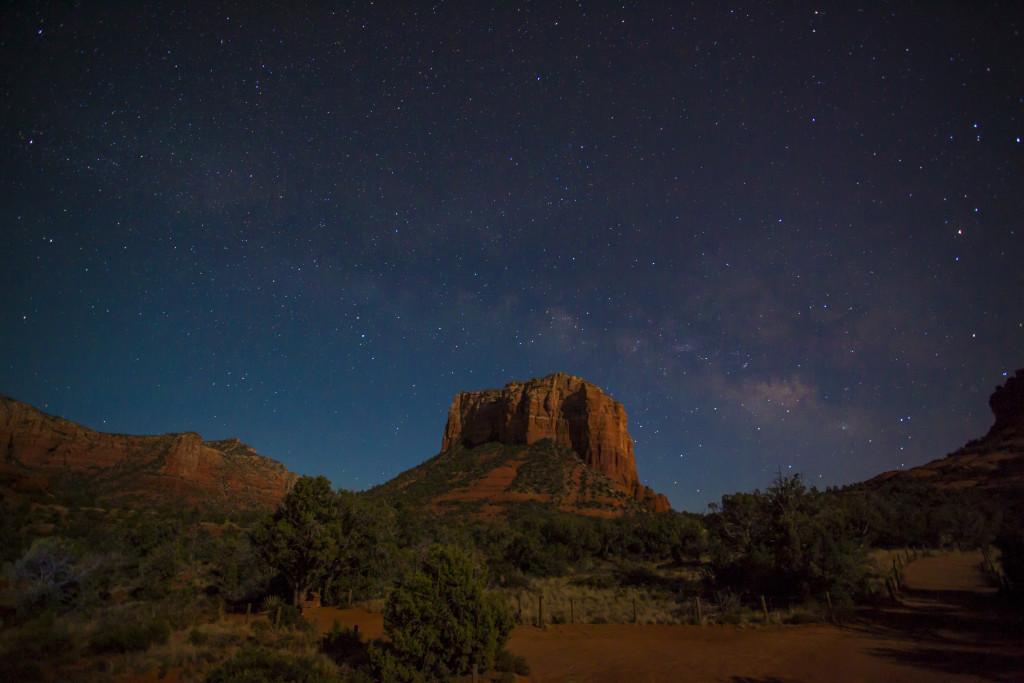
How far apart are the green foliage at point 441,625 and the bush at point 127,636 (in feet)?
24.7

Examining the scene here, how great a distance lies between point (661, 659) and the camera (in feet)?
45.8

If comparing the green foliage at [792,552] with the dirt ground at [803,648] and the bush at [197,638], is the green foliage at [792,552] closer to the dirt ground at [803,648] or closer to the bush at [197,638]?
the dirt ground at [803,648]

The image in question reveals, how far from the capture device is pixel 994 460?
6988cm

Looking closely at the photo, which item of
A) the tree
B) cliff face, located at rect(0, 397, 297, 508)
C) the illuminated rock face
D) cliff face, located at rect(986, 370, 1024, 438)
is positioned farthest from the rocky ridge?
cliff face, located at rect(986, 370, 1024, 438)

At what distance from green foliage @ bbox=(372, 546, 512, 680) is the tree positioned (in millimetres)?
9790

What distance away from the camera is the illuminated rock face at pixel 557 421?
10075cm

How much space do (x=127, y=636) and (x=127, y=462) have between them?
6005 centimetres

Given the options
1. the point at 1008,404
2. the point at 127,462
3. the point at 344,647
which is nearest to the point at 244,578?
the point at 344,647

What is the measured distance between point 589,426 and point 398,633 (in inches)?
3766

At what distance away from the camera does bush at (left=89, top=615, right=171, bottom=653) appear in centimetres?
1295

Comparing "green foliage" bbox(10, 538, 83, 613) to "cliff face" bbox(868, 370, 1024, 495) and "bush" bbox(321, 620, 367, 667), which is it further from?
"cliff face" bbox(868, 370, 1024, 495)

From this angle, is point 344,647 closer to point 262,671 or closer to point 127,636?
point 127,636

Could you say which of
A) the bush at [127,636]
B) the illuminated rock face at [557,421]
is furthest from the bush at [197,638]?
the illuminated rock face at [557,421]

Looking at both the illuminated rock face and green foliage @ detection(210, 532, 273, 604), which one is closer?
green foliage @ detection(210, 532, 273, 604)
